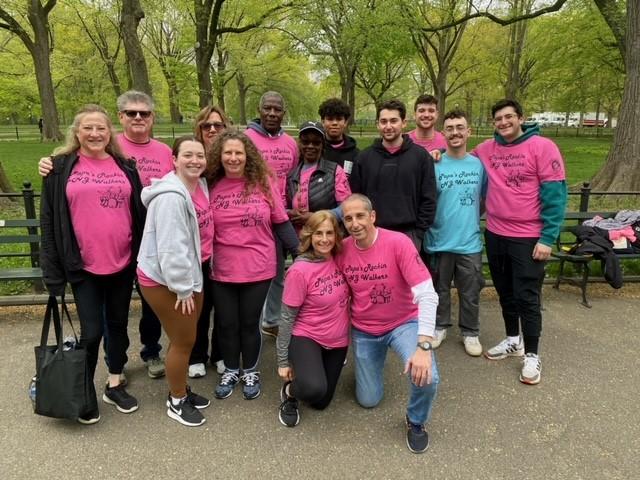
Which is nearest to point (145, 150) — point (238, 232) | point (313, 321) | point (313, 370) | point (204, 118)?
point (204, 118)

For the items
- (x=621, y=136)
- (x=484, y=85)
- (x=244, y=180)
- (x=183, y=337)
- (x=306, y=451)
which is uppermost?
(x=484, y=85)

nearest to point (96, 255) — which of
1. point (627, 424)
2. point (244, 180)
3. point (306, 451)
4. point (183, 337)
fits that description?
point (183, 337)

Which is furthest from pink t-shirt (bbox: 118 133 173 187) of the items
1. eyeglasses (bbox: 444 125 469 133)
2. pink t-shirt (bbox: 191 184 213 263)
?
eyeglasses (bbox: 444 125 469 133)

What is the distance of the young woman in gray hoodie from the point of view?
269cm

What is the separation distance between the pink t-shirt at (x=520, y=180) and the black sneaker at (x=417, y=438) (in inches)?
68.8

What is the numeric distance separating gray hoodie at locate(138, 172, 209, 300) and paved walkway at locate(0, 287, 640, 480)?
0.97 m

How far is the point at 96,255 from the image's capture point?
2.96 m

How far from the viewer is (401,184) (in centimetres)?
365

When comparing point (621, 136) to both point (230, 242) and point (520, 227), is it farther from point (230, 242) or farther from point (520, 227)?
point (230, 242)

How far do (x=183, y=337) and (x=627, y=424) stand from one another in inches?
117

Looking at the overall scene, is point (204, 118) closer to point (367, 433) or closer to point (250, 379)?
point (250, 379)

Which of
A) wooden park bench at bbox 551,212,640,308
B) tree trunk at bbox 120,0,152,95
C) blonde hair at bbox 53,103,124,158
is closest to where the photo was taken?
blonde hair at bbox 53,103,124,158

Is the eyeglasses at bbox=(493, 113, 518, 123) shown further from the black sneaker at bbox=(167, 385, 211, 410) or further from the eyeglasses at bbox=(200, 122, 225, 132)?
the black sneaker at bbox=(167, 385, 211, 410)

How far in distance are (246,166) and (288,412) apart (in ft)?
5.52
